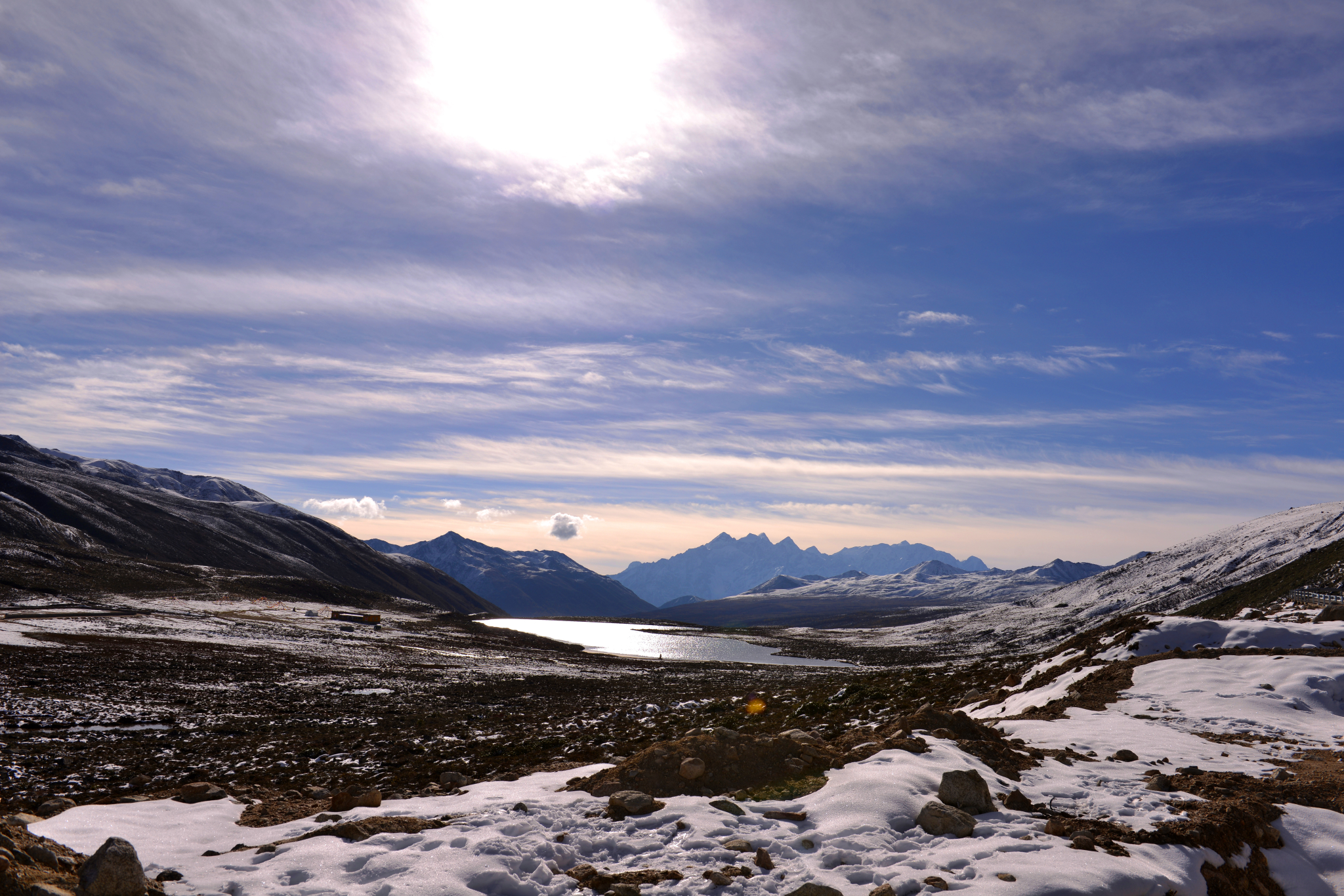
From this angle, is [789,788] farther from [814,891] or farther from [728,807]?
[814,891]

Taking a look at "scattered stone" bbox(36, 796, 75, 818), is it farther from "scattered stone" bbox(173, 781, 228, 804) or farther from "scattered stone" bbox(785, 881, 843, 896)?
"scattered stone" bbox(785, 881, 843, 896)

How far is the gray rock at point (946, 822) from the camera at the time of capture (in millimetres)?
9344

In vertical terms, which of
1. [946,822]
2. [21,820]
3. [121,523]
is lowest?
[21,820]

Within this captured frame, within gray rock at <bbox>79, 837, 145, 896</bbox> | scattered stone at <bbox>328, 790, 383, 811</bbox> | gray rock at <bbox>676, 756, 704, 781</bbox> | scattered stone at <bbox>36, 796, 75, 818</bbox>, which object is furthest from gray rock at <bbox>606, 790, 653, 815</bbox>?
scattered stone at <bbox>36, 796, 75, 818</bbox>

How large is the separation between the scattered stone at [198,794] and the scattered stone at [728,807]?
1009cm

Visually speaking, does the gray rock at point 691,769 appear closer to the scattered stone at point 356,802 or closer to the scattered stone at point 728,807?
the scattered stone at point 728,807

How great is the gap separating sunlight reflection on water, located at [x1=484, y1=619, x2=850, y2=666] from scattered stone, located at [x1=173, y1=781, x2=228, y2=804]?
7160 cm

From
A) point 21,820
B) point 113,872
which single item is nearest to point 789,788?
point 113,872

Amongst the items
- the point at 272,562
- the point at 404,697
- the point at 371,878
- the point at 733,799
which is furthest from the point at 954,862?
the point at 272,562

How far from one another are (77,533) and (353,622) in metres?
89.7

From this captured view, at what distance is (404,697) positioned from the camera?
3484cm

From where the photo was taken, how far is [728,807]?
10.5 m

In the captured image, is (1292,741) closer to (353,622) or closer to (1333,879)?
(1333,879)

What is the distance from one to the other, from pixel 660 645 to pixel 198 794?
12366 cm
